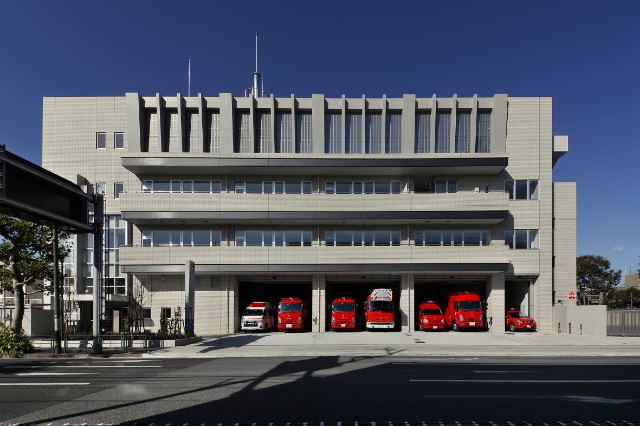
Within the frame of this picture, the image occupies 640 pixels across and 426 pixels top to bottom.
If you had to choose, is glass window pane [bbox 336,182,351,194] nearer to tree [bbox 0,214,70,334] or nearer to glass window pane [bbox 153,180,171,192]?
glass window pane [bbox 153,180,171,192]

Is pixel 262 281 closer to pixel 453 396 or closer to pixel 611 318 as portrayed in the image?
pixel 611 318

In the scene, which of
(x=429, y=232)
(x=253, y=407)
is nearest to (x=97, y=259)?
(x=253, y=407)

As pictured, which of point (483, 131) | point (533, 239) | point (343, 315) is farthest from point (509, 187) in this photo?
point (343, 315)

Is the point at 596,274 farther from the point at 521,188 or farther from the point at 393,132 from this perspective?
the point at 393,132

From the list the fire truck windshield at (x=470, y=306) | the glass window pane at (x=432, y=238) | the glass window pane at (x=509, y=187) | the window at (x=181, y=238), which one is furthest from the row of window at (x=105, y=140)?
the glass window pane at (x=509, y=187)

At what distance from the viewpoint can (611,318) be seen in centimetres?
3206

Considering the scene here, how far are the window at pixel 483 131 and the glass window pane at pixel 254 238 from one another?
19726 millimetres

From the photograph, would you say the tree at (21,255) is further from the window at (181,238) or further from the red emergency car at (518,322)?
the red emergency car at (518,322)

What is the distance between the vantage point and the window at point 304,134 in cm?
3844

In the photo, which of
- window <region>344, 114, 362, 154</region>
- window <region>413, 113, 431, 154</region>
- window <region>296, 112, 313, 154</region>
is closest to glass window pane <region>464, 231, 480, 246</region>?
window <region>413, 113, 431, 154</region>

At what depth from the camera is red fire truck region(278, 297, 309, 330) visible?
112 feet

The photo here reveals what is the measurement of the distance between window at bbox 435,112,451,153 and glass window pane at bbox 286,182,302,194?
39.5 feet

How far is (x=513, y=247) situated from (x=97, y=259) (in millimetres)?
31373

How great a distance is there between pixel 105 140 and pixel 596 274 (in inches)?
3147
